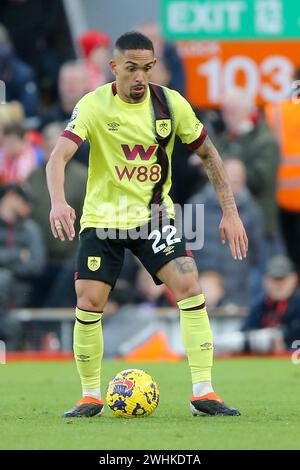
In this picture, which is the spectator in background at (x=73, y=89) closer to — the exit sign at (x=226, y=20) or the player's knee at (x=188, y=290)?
the exit sign at (x=226, y=20)

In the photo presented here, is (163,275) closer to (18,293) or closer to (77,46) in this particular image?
(18,293)

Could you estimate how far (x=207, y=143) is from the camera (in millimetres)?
8891

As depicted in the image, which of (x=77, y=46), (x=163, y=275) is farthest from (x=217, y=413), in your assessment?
(x=77, y=46)

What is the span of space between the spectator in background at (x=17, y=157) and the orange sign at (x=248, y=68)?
7.14 feet

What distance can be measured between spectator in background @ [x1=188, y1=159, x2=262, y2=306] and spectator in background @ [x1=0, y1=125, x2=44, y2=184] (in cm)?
240

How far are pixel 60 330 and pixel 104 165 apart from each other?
689cm

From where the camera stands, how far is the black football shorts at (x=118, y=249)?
8719 mm

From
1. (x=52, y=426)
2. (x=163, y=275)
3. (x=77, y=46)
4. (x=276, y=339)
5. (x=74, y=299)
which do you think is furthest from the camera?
(x=77, y=46)

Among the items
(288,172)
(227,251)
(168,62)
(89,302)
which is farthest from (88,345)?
(168,62)

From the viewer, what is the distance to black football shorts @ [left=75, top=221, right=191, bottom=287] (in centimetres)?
872

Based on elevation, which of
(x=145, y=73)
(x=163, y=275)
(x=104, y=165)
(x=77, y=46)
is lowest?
(x=163, y=275)

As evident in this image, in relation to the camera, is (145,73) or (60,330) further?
(60,330)
